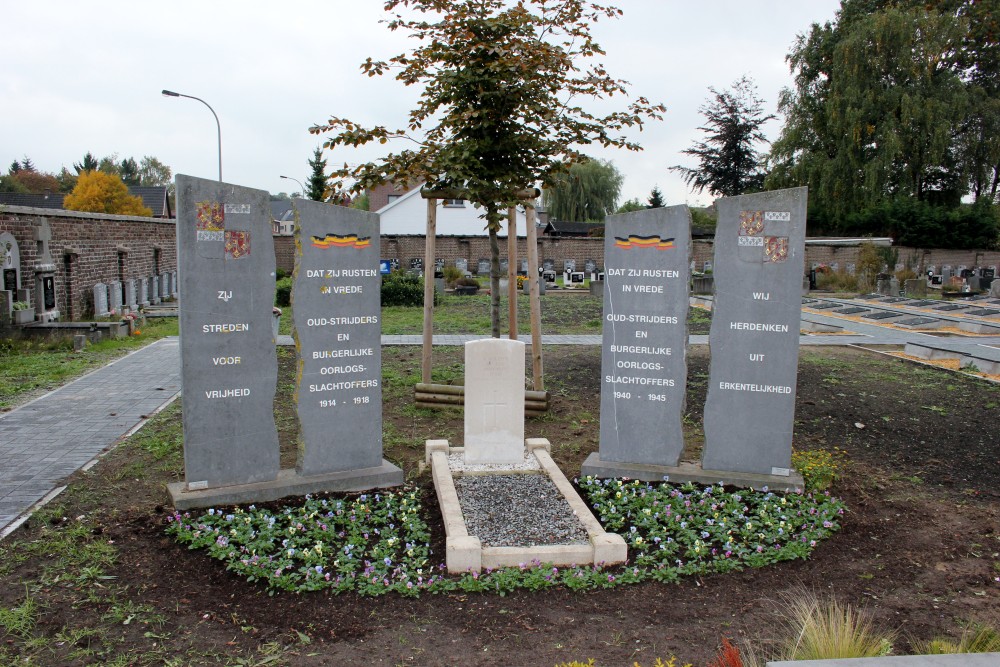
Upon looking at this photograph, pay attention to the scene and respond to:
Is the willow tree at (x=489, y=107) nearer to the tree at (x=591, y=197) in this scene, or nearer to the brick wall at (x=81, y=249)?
the brick wall at (x=81, y=249)

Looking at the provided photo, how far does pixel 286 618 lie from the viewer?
4.10 m

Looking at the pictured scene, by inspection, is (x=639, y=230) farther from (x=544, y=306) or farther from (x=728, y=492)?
(x=544, y=306)

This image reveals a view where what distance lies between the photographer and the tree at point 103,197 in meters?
41.0

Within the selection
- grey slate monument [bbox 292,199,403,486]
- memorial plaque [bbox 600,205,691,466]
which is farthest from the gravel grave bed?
memorial plaque [bbox 600,205,691,466]

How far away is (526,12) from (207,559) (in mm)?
5861

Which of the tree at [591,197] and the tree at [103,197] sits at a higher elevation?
the tree at [591,197]

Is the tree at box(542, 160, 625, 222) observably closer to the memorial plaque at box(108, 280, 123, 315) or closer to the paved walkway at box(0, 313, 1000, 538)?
the memorial plaque at box(108, 280, 123, 315)

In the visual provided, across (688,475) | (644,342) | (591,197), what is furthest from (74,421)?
(591,197)

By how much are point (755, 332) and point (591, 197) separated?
189 feet

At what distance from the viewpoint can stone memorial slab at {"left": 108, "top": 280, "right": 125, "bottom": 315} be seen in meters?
18.1

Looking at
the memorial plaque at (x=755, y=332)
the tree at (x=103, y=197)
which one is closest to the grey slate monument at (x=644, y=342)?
the memorial plaque at (x=755, y=332)

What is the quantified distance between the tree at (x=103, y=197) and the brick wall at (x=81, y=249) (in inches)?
846

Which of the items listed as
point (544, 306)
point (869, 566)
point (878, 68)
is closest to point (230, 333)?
point (869, 566)

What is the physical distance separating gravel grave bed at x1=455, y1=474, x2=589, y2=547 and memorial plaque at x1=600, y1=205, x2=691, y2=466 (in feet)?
3.03
